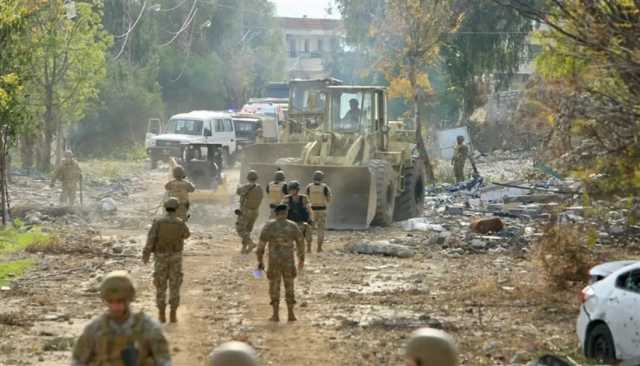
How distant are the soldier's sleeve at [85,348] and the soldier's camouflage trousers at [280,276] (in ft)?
22.2

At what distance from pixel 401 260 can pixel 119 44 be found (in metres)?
41.6

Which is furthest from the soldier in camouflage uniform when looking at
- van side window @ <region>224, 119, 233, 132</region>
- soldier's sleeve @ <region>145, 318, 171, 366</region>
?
soldier's sleeve @ <region>145, 318, 171, 366</region>

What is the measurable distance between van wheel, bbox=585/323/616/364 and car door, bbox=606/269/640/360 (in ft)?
0.40

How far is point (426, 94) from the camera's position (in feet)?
180

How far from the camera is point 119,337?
740cm

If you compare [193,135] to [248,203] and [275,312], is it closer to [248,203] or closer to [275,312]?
[248,203]

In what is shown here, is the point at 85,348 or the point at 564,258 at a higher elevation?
the point at 85,348

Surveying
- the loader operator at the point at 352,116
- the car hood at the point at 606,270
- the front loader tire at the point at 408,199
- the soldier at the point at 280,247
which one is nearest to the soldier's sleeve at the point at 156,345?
the car hood at the point at 606,270

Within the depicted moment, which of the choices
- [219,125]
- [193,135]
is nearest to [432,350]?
[193,135]

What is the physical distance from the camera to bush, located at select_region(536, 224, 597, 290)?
16250 mm

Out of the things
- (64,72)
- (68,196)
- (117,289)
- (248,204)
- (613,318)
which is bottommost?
(68,196)

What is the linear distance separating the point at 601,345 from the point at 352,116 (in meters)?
14.6

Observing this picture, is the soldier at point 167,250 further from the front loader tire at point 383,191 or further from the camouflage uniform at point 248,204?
the front loader tire at point 383,191

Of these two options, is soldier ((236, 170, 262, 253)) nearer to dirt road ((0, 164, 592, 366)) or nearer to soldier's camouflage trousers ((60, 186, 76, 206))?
dirt road ((0, 164, 592, 366))
